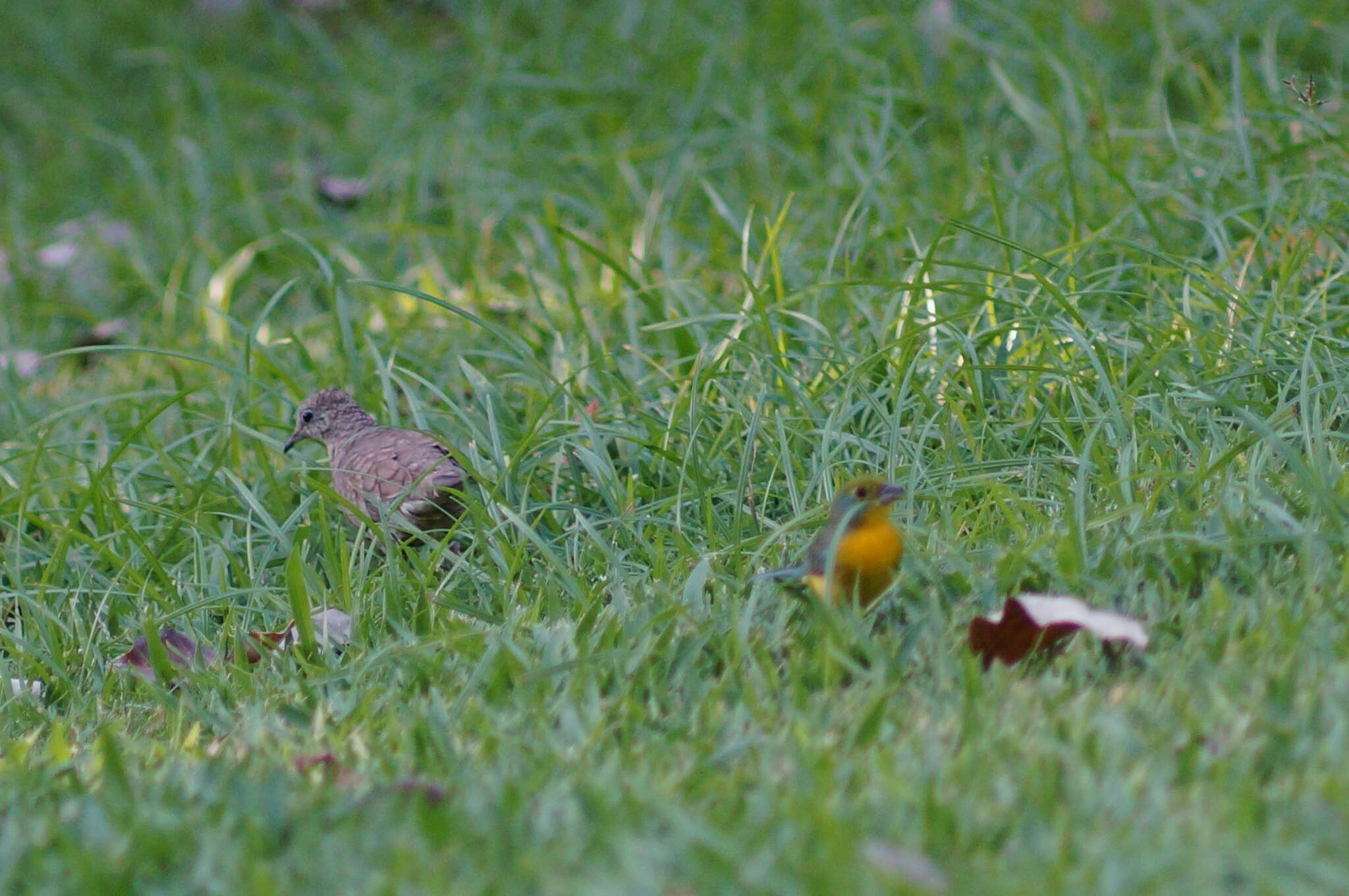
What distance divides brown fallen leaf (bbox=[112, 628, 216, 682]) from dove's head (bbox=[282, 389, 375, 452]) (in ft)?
3.48

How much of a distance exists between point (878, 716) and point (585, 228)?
399 centimetres

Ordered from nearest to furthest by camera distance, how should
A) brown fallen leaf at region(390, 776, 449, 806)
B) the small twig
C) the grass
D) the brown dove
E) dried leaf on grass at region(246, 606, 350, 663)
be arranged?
the grass < brown fallen leaf at region(390, 776, 449, 806) < dried leaf on grass at region(246, 606, 350, 663) < the brown dove < the small twig

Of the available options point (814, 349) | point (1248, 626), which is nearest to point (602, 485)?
point (814, 349)

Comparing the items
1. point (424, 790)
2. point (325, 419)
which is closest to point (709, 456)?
point (325, 419)

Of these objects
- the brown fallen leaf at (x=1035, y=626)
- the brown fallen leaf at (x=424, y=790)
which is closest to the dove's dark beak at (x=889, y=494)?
the brown fallen leaf at (x=1035, y=626)

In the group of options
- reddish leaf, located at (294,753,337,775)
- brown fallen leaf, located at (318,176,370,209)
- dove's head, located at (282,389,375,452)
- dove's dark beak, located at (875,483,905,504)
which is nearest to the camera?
reddish leaf, located at (294,753,337,775)

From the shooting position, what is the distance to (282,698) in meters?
3.06

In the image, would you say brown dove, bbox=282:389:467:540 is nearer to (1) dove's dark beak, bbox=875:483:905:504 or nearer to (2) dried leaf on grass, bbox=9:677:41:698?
(2) dried leaf on grass, bbox=9:677:41:698

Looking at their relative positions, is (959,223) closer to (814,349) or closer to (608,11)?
(814,349)

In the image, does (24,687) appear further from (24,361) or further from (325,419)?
(24,361)

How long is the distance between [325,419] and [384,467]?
478mm

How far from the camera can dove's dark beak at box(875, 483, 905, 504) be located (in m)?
3.05

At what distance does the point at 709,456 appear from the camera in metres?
3.87

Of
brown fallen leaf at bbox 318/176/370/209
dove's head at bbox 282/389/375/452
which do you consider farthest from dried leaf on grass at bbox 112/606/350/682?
brown fallen leaf at bbox 318/176/370/209
